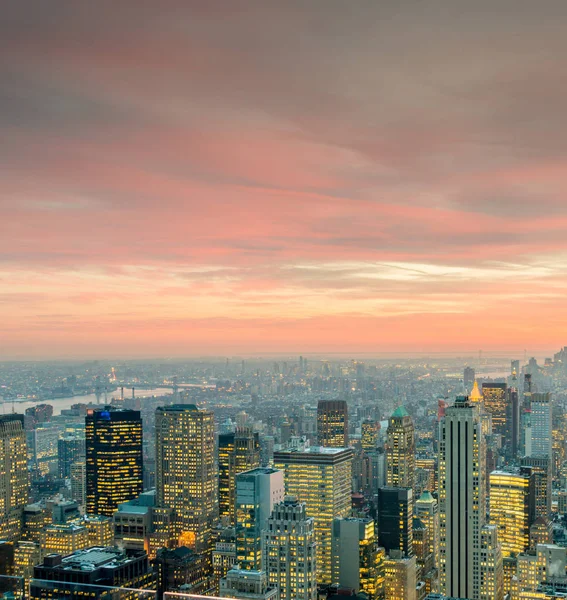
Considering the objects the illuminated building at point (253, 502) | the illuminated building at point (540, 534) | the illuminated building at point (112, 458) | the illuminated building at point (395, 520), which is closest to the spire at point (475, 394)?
the illuminated building at point (395, 520)

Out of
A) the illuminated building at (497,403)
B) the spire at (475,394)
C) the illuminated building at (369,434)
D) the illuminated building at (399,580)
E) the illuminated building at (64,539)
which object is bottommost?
the illuminated building at (399,580)

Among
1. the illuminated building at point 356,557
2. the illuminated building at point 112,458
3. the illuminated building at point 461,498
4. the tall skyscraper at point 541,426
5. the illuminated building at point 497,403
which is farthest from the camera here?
the tall skyscraper at point 541,426

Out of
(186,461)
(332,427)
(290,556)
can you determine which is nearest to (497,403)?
(332,427)

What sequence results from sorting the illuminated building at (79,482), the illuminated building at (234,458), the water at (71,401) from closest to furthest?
the water at (71,401)
the illuminated building at (234,458)
the illuminated building at (79,482)

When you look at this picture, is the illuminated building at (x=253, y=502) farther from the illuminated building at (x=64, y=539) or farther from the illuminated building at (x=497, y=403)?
the illuminated building at (x=497, y=403)

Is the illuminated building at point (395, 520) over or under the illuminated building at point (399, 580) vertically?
over

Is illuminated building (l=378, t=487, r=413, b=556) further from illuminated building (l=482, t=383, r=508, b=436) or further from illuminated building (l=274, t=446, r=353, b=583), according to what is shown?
illuminated building (l=482, t=383, r=508, b=436)

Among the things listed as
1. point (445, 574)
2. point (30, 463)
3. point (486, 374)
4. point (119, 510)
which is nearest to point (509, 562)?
point (445, 574)

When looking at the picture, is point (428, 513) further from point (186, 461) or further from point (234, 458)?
point (186, 461)
